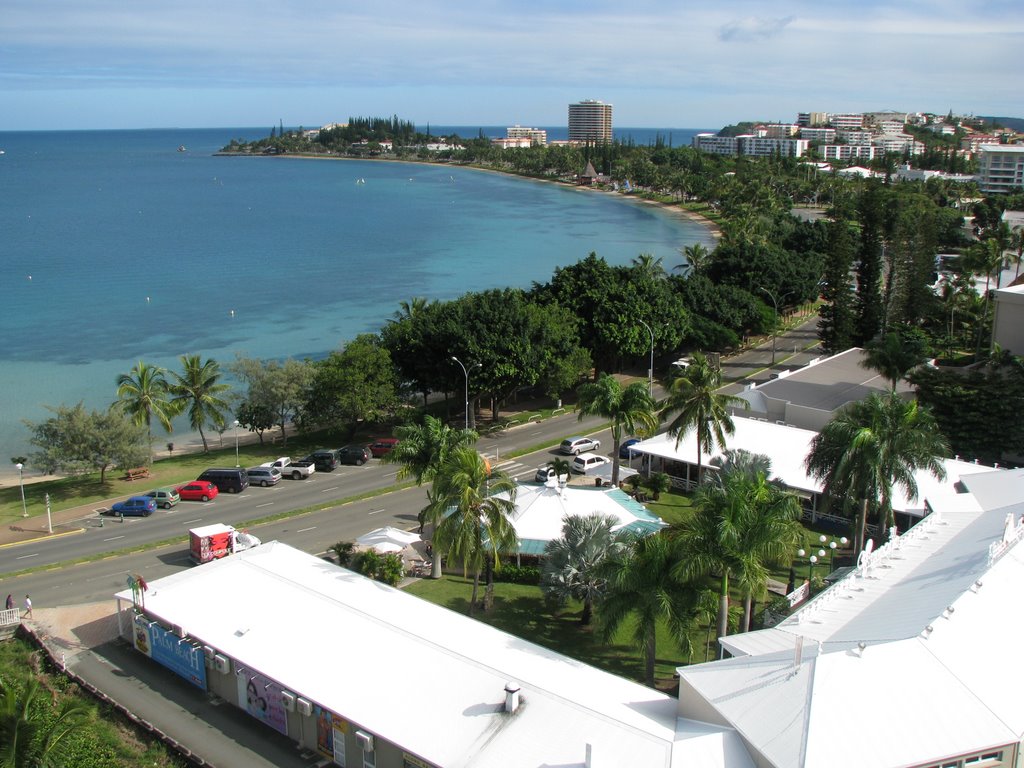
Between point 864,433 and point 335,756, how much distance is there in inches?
747

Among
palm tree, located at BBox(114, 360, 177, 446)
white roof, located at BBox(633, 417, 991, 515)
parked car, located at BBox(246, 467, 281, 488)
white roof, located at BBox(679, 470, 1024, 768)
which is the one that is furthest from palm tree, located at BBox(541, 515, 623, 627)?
palm tree, located at BBox(114, 360, 177, 446)

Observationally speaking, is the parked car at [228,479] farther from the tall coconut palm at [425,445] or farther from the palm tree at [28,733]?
the palm tree at [28,733]

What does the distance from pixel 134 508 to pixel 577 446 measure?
841 inches

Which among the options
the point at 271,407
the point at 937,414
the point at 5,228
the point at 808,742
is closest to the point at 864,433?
the point at 808,742

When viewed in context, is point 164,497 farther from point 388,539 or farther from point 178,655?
point 178,655

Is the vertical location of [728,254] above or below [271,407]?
above

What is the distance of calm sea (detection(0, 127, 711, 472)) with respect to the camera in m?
77.9

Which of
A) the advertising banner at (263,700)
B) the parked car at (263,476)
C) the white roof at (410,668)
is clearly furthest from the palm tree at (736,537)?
the parked car at (263,476)

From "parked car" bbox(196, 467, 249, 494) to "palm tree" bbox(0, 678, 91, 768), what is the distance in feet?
84.4

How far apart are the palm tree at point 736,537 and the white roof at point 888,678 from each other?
1.91 m

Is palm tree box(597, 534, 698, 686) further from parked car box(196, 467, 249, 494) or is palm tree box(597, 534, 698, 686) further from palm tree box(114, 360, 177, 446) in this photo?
palm tree box(114, 360, 177, 446)

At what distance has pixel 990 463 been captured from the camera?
142 ft

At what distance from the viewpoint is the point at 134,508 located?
39.2 meters

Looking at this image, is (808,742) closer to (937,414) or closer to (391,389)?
(937,414)
